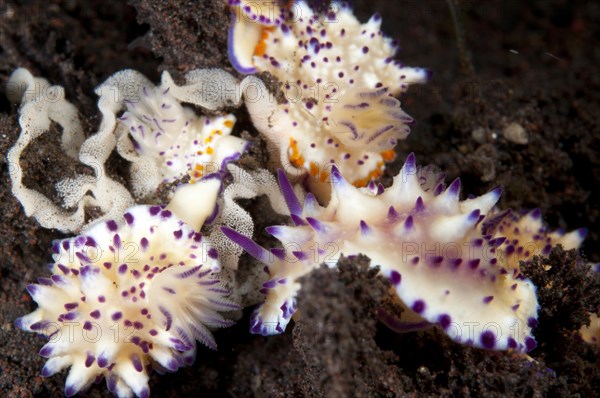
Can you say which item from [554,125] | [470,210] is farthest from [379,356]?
[554,125]

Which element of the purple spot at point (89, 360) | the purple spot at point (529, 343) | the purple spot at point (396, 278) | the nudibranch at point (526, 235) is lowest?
the purple spot at point (89, 360)

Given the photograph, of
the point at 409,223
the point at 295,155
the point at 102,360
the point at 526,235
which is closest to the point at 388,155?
the point at 295,155

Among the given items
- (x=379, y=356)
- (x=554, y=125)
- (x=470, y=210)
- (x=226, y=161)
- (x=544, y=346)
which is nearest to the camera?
(x=379, y=356)

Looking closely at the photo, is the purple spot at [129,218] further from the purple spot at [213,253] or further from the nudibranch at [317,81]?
the nudibranch at [317,81]

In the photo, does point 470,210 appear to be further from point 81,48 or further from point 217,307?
point 81,48

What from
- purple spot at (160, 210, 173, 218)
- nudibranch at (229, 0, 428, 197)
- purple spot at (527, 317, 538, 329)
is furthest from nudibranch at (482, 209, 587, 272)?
purple spot at (160, 210, 173, 218)

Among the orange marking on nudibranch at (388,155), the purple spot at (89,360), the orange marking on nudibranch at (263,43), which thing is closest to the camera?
the purple spot at (89,360)

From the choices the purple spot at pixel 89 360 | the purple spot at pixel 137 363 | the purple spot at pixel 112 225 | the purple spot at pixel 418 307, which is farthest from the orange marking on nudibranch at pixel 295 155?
the purple spot at pixel 89 360

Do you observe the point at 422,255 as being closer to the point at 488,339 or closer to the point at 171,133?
the point at 488,339
